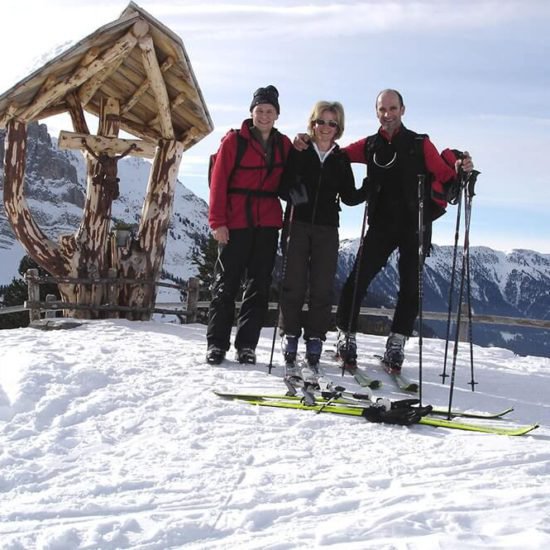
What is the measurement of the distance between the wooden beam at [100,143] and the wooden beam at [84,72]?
0.68 metres

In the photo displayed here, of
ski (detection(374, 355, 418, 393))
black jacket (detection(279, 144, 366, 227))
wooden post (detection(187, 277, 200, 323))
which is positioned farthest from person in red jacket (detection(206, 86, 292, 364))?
wooden post (detection(187, 277, 200, 323))

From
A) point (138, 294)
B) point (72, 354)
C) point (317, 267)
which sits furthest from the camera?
point (138, 294)

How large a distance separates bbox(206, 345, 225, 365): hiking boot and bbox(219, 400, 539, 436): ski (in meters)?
1.23

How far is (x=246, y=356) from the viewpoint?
518 cm

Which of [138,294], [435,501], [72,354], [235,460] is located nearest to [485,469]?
[435,501]

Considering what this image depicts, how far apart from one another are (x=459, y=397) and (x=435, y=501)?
2.28 metres

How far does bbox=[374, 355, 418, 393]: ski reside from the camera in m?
4.55

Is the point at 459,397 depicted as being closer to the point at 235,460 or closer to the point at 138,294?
the point at 235,460

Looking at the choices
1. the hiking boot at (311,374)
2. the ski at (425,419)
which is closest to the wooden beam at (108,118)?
the hiking boot at (311,374)

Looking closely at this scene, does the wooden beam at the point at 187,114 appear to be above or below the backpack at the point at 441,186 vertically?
above

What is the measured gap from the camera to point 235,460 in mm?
2854

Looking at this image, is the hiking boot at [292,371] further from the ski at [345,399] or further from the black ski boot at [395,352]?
the black ski boot at [395,352]

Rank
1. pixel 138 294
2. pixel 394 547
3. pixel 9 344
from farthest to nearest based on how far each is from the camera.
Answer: pixel 138 294
pixel 9 344
pixel 394 547

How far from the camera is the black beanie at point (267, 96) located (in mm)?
4855
